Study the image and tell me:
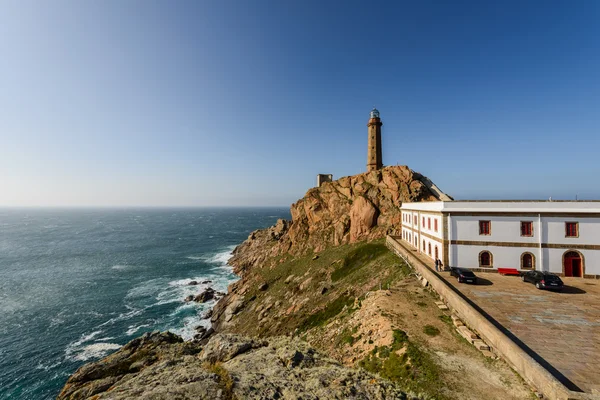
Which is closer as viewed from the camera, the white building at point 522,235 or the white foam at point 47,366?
the white building at point 522,235

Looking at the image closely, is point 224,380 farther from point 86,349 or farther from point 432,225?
point 86,349

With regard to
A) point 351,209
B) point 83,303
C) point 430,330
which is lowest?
point 83,303

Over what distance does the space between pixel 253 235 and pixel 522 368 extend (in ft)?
286

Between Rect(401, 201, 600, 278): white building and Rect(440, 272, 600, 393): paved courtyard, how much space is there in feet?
6.91

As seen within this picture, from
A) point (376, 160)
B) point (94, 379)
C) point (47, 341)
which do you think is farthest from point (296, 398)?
point (376, 160)

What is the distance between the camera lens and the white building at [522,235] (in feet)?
88.8

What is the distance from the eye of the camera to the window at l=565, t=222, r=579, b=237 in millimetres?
27250

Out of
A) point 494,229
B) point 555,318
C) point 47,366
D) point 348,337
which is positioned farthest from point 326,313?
point 47,366

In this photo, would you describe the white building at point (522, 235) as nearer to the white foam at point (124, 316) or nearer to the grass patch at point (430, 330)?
the grass patch at point (430, 330)

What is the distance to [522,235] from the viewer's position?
28.4 meters

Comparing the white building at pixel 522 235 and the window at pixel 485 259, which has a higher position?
the white building at pixel 522 235

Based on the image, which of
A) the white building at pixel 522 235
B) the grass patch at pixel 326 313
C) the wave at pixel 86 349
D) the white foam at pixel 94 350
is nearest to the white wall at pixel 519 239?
the white building at pixel 522 235

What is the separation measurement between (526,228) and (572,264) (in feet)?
18.1

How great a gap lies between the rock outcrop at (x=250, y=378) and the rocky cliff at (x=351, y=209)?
42346 mm
